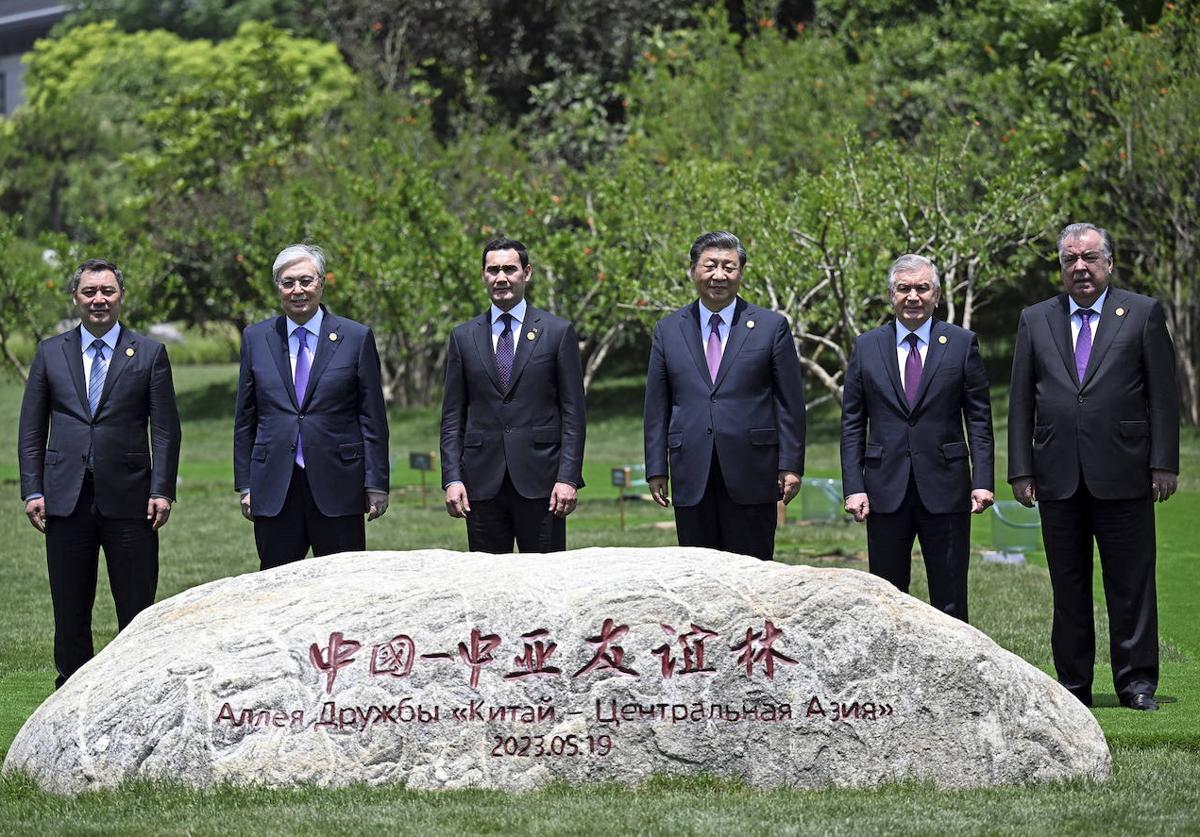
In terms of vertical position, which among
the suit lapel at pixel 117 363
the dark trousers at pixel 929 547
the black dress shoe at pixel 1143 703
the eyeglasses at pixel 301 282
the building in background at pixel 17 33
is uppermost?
the building in background at pixel 17 33

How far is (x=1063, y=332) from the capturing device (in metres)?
8.05

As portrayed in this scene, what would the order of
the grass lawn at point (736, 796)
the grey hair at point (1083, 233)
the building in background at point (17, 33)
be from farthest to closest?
the building in background at point (17, 33) < the grey hair at point (1083, 233) < the grass lawn at point (736, 796)

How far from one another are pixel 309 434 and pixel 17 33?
7112 centimetres

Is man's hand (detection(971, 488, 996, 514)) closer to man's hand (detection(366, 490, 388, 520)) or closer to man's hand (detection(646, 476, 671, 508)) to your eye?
man's hand (detection(646, 476, 671, 508))

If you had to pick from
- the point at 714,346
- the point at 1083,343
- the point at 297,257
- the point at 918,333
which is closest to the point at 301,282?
the point at 297,257

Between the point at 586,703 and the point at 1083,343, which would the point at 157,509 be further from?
the point at 1083,343

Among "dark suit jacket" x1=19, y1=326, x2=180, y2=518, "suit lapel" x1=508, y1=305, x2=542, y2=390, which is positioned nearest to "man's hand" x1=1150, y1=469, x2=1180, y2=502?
"suit lapel" x1=508, y1=305, x2=542, y2=390

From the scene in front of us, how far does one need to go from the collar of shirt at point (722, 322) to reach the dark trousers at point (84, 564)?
272 centimetres

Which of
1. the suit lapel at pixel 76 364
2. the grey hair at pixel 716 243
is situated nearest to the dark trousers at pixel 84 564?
the suit lapel at pixel 76 364

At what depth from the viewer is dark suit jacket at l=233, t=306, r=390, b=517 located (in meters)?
8.16

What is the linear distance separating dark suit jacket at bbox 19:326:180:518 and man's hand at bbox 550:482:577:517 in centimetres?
174

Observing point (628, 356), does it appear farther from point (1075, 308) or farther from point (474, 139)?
point (1075, 308)

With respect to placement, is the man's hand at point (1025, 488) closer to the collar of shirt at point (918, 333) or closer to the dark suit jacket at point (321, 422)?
the collar of shirt at point (918, 333)

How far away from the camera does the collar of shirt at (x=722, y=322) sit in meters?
8.23
